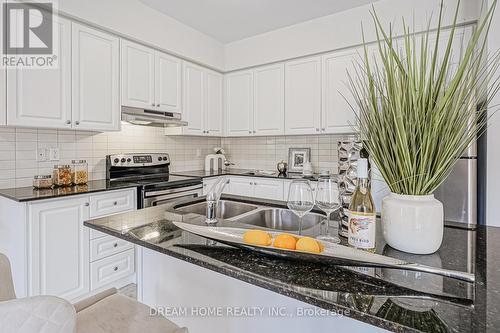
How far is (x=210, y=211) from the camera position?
1.13m

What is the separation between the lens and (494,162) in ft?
6.66

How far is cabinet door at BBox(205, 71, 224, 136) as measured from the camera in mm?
3656

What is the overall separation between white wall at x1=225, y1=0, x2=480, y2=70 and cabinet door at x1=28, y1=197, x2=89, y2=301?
2.57 m

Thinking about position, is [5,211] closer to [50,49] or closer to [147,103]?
[50,49]

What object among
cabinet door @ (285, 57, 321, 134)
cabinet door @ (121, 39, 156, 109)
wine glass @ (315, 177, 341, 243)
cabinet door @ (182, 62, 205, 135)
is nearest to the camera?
wine glass @ (315, 177, 341, 243)

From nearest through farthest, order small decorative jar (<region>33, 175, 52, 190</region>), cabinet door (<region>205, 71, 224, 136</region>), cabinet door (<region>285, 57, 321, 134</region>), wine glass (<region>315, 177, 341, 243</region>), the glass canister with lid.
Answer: wine glass (<region>315, 177, 341, 243</region>), small decorative jar (<region>33, 175, 52, 190</region>), the glass canister with lid, cabinet door (<region>285, 57, 321, 134</region>), cabinet door (<region>205, 71, 224, 136</region>)

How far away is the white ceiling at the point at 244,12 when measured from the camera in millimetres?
2748

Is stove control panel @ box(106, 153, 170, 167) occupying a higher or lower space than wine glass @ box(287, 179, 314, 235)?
higher

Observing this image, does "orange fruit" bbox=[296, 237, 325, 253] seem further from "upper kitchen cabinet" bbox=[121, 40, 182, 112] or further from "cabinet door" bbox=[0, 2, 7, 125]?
"upper kitchen cabinet" bbox=[121, 40, 182, 112]

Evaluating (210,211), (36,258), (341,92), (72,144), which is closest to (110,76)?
(72,144)

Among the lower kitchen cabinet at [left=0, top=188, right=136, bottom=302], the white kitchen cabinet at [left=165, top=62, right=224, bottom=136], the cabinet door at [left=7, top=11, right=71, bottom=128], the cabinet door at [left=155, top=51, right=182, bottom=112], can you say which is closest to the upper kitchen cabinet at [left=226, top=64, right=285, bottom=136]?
the white kitchen cabinet at [left=165, top=62, right=224, bottom=136]

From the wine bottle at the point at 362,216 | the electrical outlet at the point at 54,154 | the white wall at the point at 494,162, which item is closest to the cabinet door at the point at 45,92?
the electrical outlet at the point at 54,154

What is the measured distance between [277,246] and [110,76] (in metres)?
2.48

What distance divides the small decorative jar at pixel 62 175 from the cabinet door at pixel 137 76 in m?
0.79
